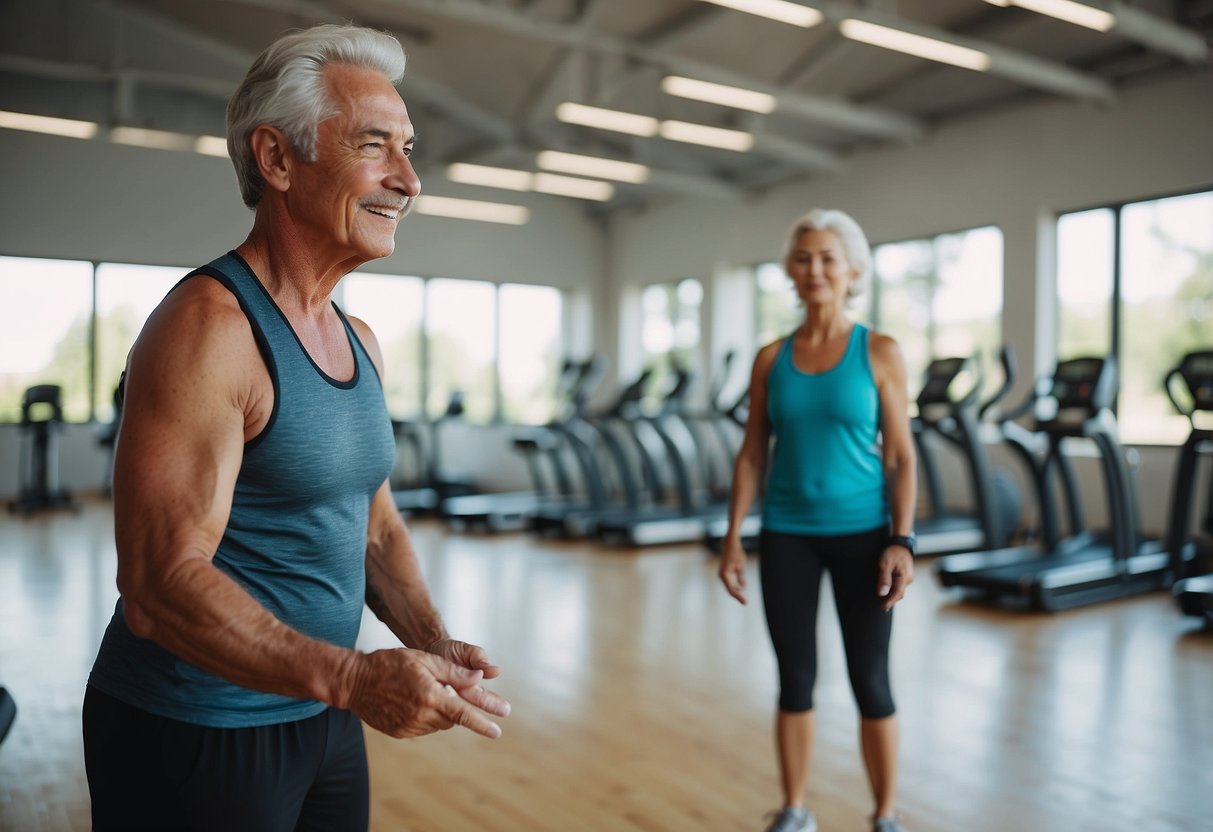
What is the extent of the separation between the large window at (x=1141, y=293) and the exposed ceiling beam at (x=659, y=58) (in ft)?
5.52

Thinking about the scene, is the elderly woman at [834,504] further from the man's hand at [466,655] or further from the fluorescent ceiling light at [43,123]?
the fluorescent ceiling light at [43,123]

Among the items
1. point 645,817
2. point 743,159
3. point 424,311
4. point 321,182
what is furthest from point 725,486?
point 321,182

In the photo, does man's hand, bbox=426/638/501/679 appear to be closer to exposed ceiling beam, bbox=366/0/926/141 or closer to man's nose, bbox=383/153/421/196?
man's nose, bbox=383/153/421/196

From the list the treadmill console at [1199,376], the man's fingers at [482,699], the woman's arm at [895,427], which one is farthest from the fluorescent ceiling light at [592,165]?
the man's fingers at [482,699]

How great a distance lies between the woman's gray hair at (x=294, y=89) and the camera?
1019 millimetres

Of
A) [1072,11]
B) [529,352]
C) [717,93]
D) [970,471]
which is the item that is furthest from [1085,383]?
[529,352]

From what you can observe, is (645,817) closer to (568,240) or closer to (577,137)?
(577,137)

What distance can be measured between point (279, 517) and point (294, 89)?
44 centimetres

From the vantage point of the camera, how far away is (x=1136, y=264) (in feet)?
24.4

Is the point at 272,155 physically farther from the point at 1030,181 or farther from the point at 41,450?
the point at 41,450

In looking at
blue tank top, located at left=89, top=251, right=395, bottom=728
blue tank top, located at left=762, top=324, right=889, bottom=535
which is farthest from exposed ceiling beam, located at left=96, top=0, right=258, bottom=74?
blue tank top, located at left=89, top=251, right=395, bottom=728

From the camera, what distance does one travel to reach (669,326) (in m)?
11.8

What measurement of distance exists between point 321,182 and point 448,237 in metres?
10.7

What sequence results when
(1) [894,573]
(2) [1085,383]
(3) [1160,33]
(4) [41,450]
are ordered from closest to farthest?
(1) [894,573], (2) [1085,383], (3) [1160,33], (4) [41,450]
